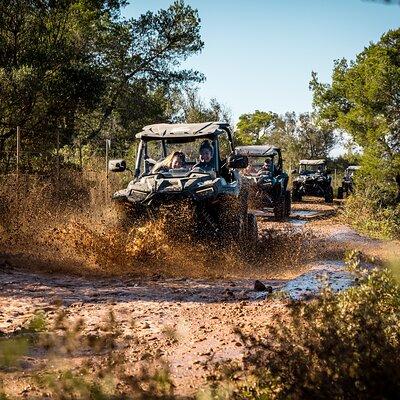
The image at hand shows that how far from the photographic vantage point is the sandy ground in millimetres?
4045

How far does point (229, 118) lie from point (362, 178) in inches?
Answer: 536

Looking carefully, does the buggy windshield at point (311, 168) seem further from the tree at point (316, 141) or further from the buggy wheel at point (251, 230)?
the tree at point (316, 141)

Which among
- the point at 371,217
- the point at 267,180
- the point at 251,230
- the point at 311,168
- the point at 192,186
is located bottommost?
the point at 371,217

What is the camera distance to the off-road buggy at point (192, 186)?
792cm

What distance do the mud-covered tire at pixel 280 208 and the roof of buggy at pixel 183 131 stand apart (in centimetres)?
713

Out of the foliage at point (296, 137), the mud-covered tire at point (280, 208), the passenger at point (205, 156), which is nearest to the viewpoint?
the passenger at point (205, 156)

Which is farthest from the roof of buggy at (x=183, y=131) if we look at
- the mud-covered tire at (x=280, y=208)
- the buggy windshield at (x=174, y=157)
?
the mud-covered tire at (x=280, y=208)

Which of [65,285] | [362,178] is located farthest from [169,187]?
[362,178]

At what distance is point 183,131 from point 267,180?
7.45 m

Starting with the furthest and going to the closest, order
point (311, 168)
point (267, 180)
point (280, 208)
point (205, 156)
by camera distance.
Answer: point (311, 168) < point (280, 208) < point (267, 180) < point (205, 156)

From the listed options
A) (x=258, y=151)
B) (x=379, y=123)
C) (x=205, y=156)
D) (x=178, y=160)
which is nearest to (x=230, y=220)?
(x=205, y=156)

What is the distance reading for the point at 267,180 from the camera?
1620 centimetres

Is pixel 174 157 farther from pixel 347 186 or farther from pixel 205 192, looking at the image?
pixel 347 186

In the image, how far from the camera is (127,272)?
7.77m
